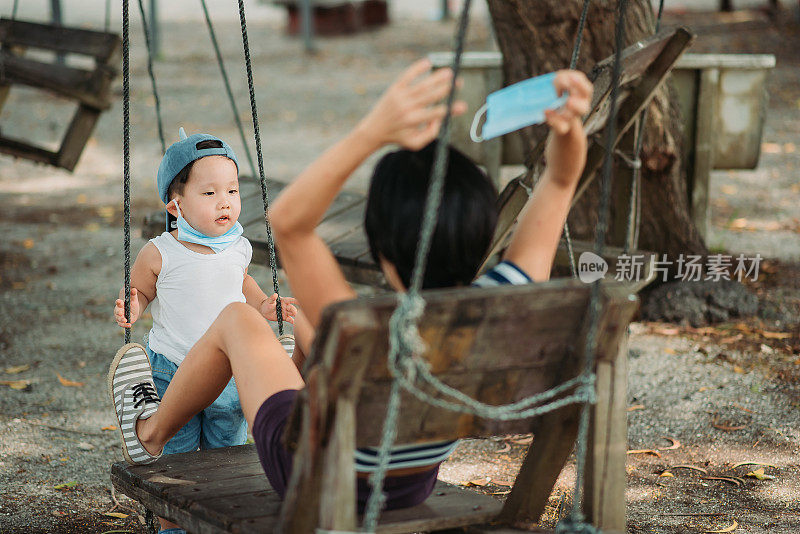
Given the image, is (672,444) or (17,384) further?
(17,384)

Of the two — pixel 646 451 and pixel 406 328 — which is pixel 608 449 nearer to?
pixel 406 328

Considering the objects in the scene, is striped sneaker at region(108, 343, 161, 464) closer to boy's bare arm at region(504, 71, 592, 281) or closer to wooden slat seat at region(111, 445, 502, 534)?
wooden slat seat at region(111, 445, 502, 534)

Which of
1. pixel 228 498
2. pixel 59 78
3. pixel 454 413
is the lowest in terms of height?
pixel 228 498

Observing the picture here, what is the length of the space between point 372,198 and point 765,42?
11.9 meters

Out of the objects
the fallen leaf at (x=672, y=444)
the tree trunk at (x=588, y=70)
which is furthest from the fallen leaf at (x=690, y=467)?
the tree trunk at (x=588, y=70)

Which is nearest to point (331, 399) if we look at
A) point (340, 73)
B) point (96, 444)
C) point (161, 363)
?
point (161, 363)

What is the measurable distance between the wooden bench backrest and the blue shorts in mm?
1000

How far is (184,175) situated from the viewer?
2.79m

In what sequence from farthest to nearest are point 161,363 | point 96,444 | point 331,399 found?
point 96,444, point 161,363, point 331,399

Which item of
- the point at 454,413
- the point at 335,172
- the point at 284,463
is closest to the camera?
the point at 335,172

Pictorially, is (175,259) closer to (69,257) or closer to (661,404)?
(661,404)

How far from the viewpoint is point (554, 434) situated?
2023mm

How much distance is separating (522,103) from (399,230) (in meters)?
0.31

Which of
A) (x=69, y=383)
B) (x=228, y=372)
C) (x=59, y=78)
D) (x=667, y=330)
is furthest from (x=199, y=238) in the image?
(x=59, y=78)
